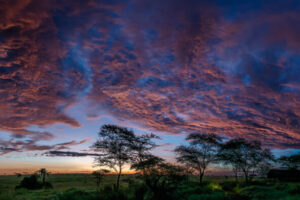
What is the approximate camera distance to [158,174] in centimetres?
2100

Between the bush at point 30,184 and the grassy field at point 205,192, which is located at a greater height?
the grassy field at point 205,192

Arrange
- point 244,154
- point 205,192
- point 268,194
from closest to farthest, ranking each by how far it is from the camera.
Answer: point 268,194
point 205,192
point 244,154

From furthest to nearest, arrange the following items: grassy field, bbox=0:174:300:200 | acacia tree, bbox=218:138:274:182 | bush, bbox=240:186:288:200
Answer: acacia tree, bbox=218:138:274:182 → grassy field, bbox=0:174:300:200 → bush, bbox=240:186:288:200

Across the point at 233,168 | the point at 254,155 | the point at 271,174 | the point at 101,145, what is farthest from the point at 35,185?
the point at 271,174

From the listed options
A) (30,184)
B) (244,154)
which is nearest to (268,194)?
(244,154)

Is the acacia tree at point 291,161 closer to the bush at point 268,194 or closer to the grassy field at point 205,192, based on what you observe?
the grassy field at point 205,192

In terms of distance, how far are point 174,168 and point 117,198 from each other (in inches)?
314

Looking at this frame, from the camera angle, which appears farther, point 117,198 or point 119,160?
point 119,160

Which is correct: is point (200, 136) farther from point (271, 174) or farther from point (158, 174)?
point (271, 174)

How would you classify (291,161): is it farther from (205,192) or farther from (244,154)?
(205,192)

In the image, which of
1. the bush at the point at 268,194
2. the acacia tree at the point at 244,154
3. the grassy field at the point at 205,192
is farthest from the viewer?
the acacia tree at the point at 244,154

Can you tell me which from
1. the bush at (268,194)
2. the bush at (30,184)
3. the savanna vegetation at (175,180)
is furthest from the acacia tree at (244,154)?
the bush at (30,184)

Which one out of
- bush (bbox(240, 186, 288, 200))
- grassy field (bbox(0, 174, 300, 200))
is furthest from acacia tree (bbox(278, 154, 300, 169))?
bush (bbox(240, 186, 288, 200))

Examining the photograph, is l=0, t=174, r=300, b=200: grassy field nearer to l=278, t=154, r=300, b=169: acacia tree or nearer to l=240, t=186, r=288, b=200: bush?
l=240, t=186, r=288, b=200: bush
